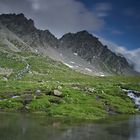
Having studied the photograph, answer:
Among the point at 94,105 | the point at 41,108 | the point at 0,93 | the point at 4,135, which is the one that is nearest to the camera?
the point at 4,135

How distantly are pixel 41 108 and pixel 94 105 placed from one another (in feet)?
81.6

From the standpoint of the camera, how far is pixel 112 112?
147500 mm

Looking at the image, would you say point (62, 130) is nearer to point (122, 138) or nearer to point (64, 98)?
point (122, 138)

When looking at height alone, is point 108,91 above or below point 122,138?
above

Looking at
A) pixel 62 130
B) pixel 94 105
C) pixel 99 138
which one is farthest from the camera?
pixel 94 105

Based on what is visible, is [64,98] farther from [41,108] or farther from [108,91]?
[108,91]

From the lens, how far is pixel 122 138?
253 ft

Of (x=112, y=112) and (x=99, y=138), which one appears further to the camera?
(x=112, y=112)

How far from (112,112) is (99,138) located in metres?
74.2

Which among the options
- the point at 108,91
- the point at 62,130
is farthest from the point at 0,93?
the point at 62,130

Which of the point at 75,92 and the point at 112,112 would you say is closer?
the point at 112,112

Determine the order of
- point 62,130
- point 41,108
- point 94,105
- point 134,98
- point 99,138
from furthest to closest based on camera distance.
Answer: point 134,98
point 94,105
point 41,108
point 62,130
point 99,138

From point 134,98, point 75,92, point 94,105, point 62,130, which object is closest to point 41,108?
point 94,105

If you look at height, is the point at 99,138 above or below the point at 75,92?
below
